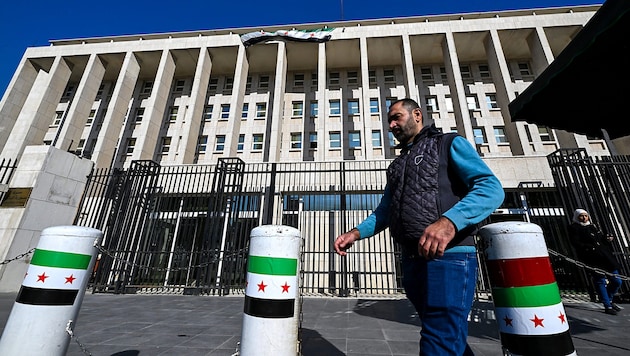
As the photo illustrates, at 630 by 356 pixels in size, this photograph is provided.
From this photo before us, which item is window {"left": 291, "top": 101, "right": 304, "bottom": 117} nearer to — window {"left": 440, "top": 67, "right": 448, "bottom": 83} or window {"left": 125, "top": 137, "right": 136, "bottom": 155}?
window {"left": 440, "top": 67, "right": 448, "bottom": 83}

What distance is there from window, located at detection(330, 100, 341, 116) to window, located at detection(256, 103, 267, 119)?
18.8 feet

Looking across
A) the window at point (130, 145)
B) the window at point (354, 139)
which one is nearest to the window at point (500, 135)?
the window at point (354, 139)

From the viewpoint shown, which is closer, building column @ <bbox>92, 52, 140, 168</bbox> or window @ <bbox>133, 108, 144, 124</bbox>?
building column @ <bbox>92, 52, 140, 168</bbox>

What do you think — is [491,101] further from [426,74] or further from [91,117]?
[91,117]

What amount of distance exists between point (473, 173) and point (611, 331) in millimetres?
4922

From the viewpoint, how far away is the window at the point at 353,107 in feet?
72.4

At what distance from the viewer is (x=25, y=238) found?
23.3 feet

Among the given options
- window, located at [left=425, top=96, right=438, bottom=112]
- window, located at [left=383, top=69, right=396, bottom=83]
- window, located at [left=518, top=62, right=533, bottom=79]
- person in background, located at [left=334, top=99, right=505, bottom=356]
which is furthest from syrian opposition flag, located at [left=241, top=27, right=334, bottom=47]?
person in background, located at [left=334, top=99, right=505, bottom=356]

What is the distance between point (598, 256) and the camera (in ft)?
17.7

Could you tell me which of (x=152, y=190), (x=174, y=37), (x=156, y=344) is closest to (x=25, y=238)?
(x=152, y=190)

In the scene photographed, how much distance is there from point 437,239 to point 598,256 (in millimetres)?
6749

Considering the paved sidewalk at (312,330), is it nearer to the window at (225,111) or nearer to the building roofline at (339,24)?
the window at (225,111)

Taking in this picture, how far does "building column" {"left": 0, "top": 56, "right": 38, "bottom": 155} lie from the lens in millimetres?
20328

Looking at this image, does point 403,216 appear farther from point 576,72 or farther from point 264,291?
point 576,72
